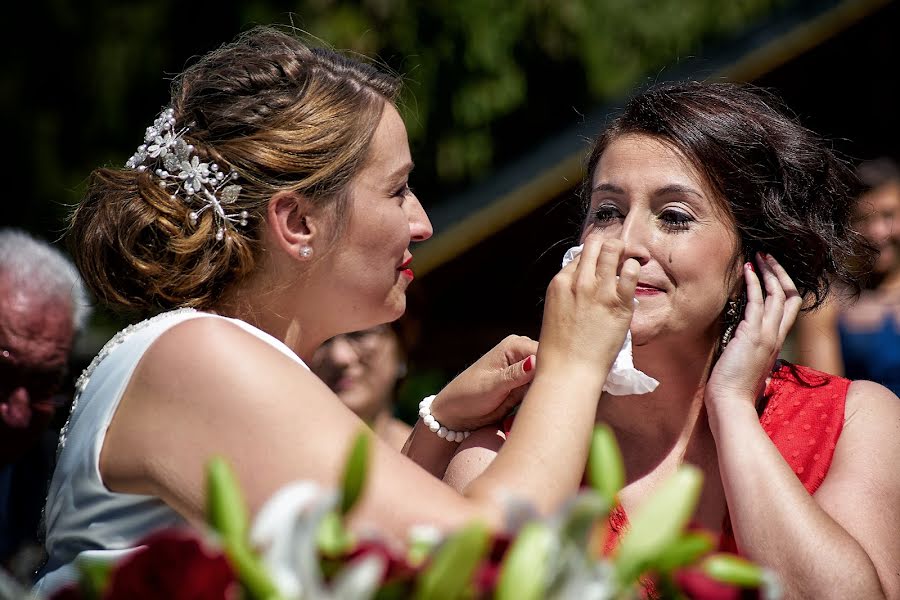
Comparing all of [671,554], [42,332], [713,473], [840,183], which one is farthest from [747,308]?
[42,332]

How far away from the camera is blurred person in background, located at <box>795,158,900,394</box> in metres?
4.32

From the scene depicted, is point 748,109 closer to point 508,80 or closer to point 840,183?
point 840,183

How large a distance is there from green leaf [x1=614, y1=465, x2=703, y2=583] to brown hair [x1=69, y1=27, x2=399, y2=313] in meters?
1.24

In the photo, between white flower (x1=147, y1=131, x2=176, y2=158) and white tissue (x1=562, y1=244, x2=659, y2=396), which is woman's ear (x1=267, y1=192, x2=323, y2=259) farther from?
white tissue (x1=562, y1=244, x2=659, y2=396)

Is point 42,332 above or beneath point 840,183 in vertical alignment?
beneath

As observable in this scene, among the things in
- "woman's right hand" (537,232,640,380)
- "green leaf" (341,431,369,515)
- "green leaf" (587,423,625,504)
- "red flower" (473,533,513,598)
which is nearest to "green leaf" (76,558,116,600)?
"green leaf" (341,431,369,515)

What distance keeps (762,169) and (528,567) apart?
195 cm

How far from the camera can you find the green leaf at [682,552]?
40.7 inches

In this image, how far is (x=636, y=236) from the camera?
2566mm

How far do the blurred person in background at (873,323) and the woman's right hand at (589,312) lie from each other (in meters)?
2.47

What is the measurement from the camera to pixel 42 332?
3.35m

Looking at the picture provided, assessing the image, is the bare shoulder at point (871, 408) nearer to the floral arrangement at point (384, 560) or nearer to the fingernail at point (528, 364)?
the fingernail at point (528, 364)

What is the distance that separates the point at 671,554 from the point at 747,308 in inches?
61.5

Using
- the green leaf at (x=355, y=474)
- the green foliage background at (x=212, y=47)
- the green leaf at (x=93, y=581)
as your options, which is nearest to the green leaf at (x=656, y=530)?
the green leaf at (x=355, y=474)
